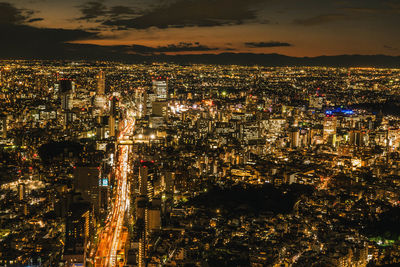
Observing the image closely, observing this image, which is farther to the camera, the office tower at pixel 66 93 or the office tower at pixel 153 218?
the office tower at pixel 66 93

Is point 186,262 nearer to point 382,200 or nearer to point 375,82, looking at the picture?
point 382,200

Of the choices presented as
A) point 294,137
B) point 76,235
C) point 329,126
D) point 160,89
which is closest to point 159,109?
point 160,89

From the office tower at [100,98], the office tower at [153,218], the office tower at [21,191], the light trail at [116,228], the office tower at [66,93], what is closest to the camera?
the light trail at [116,228]

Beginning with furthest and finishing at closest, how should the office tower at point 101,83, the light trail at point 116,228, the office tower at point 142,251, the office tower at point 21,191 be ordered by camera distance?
the office tower at point 101,83 < the office tower at point 21,191 < the light trail at point 116,228 < the office tower at point 142,251

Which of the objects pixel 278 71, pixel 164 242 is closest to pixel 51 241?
pixel 164 242

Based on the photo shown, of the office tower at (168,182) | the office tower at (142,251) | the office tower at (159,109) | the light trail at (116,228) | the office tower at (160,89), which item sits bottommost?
the light trail at (116,228)

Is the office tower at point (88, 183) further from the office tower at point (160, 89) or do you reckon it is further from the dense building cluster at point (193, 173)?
the office tower at point (160, 89)

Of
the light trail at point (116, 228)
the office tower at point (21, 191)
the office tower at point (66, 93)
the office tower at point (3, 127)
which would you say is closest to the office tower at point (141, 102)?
the office tower at point (66, 93)
